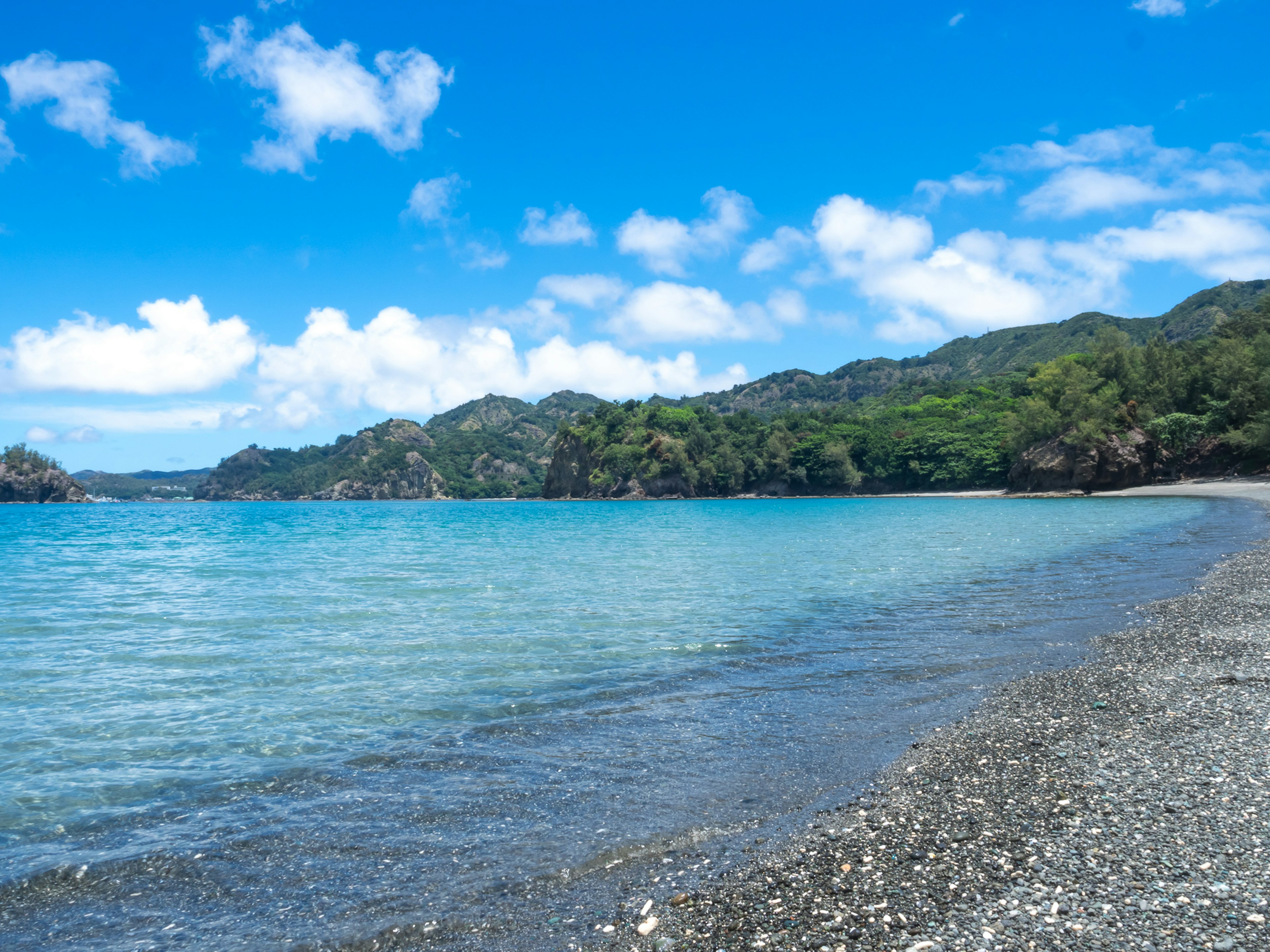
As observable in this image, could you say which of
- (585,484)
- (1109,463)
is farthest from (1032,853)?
(585,484)

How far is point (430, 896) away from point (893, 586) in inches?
736

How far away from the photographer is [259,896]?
17.6ft

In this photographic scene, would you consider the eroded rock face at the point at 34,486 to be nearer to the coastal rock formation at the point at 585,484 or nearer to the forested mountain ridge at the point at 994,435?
the coastal rock formation at the point at 585,484

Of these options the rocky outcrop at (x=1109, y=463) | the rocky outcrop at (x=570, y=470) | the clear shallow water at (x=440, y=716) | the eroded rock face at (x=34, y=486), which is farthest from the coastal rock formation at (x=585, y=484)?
the clear shallow water at (x=440, y=716)

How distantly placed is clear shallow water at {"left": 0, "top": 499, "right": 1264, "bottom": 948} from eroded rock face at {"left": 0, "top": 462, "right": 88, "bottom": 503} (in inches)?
7633

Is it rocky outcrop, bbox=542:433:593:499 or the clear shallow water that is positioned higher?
rocky outcrop, bbox=542:433:593:499

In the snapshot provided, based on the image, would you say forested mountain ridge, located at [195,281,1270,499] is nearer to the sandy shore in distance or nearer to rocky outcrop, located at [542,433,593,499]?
rocky outcrop, located at [542,433,593,499]

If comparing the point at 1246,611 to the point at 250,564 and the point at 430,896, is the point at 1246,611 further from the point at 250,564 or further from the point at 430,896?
the point at 250,564

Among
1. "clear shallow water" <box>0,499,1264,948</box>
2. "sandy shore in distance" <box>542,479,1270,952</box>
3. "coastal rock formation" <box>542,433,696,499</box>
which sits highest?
"coastal rock formation" <box>542,433,696,499</box>

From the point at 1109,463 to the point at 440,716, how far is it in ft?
337

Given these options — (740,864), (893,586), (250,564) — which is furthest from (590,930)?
(250,564)

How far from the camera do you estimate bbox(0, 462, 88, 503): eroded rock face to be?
174 metres

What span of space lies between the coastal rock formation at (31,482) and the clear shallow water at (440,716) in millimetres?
193950

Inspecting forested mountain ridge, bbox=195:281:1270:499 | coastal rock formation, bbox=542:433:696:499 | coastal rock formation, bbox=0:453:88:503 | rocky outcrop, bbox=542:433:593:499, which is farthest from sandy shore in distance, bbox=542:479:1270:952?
coastal rock formation, bbox=0:453:88:503
